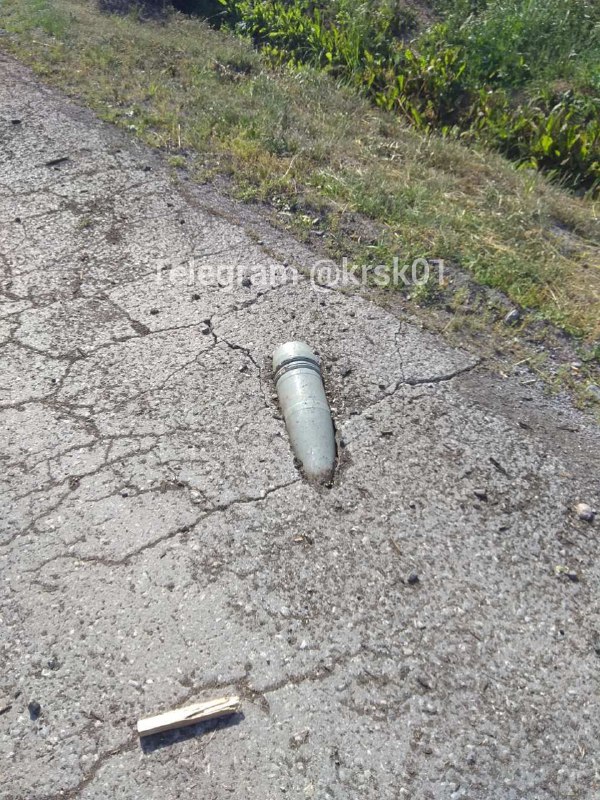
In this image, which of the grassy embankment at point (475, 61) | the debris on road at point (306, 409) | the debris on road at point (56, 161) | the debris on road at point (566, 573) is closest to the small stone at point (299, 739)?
the debris on road at point (306, 409)

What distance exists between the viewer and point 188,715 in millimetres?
2502

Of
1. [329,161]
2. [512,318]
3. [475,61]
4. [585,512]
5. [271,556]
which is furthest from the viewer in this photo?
[475,61]

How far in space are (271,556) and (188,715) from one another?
28.6 inches

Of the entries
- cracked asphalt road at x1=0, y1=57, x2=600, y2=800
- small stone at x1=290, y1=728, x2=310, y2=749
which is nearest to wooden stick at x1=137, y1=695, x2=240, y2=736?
cracked asphalt road at x1=0, y1=57, x2=600, y2=800

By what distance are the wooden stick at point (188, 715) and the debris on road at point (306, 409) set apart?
1.10m

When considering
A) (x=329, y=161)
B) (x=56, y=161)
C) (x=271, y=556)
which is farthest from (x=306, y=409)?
(x=56, y=161)

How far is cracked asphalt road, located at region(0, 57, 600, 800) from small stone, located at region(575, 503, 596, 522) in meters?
0.05

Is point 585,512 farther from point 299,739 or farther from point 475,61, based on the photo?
point 475,61

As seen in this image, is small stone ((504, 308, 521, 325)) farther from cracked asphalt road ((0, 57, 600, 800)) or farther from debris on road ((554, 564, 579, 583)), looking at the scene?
debris on road ((554, 564, 579, 583))

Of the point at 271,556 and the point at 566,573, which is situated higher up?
the point at 566,573

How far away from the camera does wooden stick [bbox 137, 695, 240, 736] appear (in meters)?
2.47

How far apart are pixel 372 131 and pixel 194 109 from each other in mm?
1570

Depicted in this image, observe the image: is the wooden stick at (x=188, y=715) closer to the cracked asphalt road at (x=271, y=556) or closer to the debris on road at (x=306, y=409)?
the cracked asphalt road at (x=271, y=556)

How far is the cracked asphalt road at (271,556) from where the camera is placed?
248 centimetres
